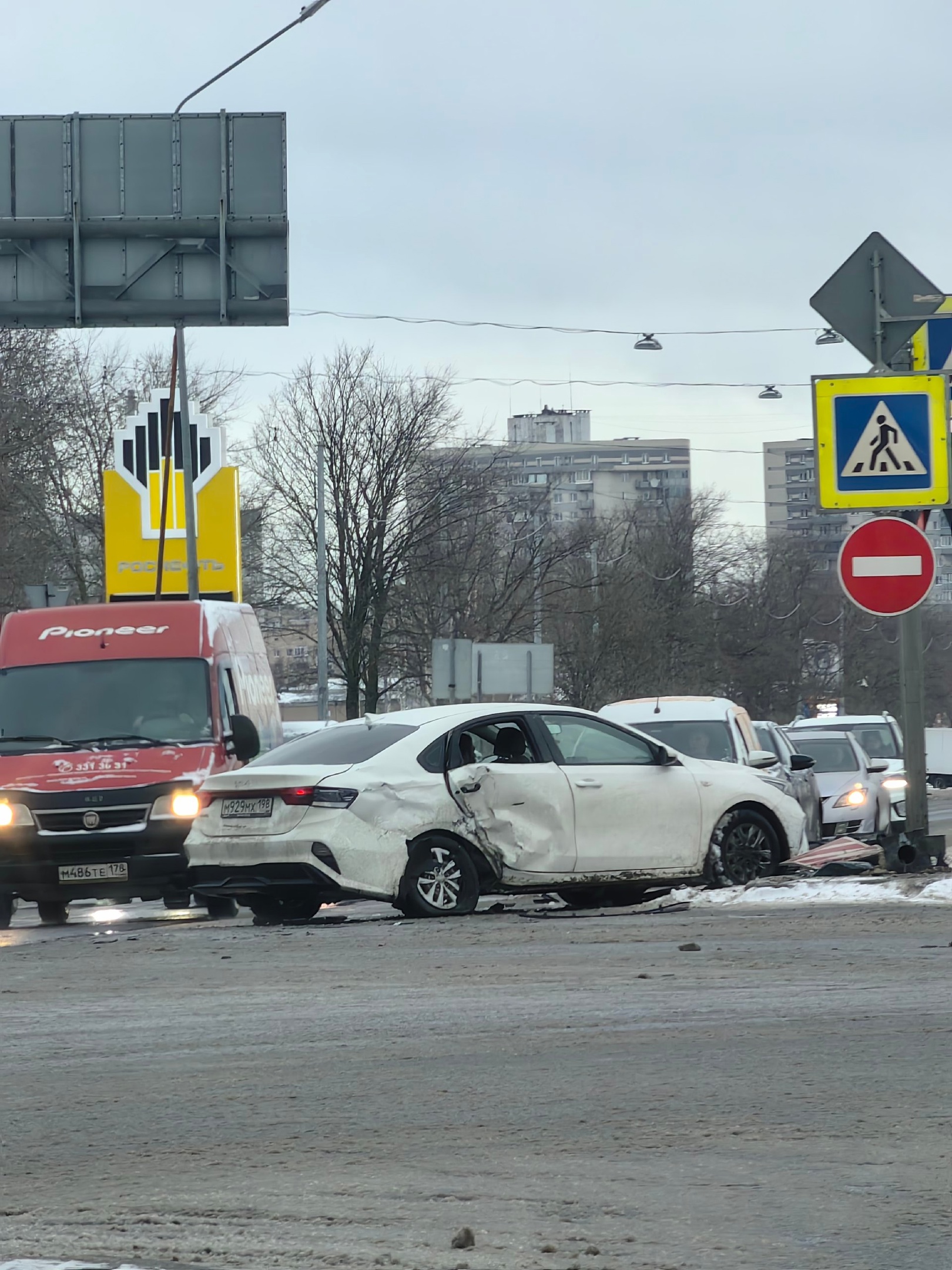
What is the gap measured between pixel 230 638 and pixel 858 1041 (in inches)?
410

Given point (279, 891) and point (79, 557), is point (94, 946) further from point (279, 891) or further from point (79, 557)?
point (79, 557)

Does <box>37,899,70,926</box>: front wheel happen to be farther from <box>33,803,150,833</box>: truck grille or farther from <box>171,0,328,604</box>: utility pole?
<box>171,0,328,604</box>: utility pole

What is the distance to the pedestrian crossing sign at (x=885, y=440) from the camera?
493 inches

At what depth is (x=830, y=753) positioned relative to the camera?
24219mm

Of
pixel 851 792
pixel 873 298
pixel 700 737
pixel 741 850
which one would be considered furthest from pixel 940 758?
pixel 873 298

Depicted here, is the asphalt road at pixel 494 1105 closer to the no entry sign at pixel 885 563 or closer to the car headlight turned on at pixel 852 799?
the no entry sign at pixel 885 563

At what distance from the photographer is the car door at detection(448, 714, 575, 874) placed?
12.5 m

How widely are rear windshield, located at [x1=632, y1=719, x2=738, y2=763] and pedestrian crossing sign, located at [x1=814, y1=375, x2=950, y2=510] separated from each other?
6023 millimetres

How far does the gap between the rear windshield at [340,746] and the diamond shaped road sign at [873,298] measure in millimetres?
4032

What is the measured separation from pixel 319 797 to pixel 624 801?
7.18ft

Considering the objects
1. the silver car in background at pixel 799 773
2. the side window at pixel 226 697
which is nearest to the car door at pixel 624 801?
the side window at pixel 226 697

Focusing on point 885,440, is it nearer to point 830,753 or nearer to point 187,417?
point 830,753

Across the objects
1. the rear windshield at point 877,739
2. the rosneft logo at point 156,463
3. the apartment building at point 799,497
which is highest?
the apartment building at point 799,497

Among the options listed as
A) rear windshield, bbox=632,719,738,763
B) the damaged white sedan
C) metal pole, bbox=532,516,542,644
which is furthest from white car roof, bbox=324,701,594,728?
metal pole, bbox=532,516,542,644
